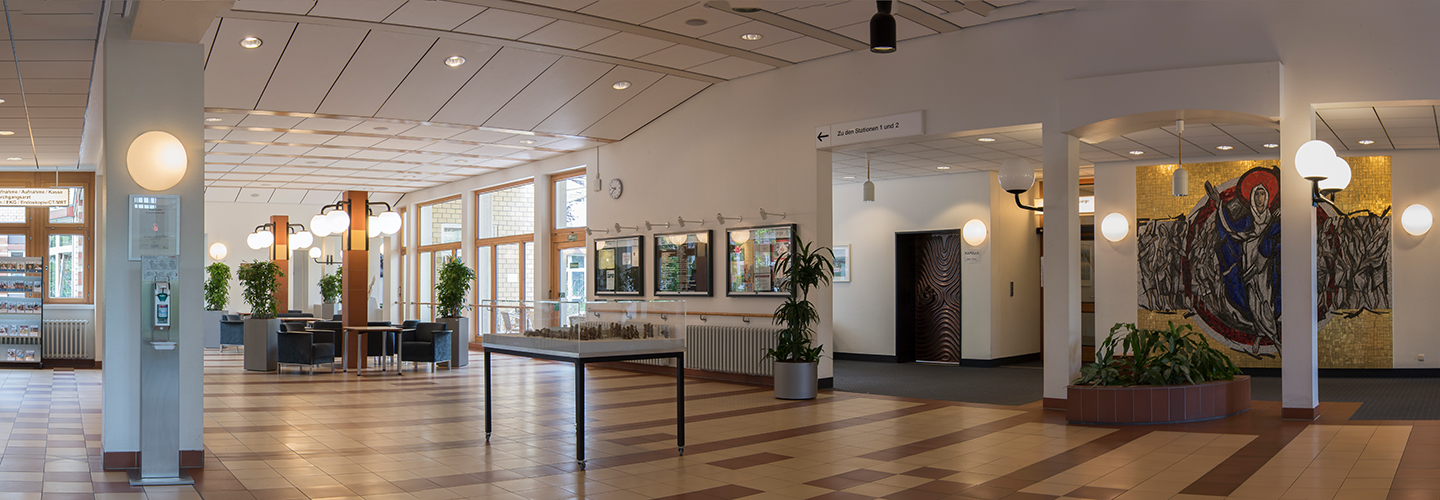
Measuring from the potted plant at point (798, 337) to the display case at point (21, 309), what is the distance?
387 inches

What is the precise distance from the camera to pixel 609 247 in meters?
11.6

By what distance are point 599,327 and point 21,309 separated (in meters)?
10.5

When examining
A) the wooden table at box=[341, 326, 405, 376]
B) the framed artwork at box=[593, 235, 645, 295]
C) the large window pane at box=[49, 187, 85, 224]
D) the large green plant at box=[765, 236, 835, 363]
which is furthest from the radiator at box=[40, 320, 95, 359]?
the large green plant at box=[765, 236, 835, 363]

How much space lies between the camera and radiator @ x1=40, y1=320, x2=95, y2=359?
1216 cm

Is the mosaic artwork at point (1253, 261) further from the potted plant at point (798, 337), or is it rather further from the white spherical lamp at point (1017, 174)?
the potted plant at point (798, 337)

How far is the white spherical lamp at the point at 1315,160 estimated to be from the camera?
628cm

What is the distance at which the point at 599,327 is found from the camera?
5574mm

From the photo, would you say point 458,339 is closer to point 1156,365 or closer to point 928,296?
point 928,296

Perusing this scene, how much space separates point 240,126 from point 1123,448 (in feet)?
30.9

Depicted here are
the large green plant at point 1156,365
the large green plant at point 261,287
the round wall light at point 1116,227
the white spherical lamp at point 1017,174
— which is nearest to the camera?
the large green plant at point 1156,365

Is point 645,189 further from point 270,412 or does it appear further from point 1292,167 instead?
point 1292,167

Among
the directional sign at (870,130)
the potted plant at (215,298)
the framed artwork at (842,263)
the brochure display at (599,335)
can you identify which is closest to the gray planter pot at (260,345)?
the potted plant at (215,298)

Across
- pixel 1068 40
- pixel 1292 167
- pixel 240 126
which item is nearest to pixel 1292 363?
pixel 1292 167

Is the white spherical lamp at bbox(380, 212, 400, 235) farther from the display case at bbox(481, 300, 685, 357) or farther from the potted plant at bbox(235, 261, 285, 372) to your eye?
the display case at bbox(481, 300, 685, 357)
